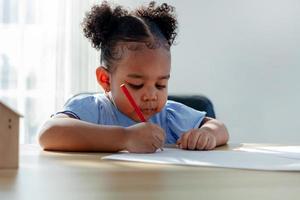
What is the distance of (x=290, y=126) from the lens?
251cm

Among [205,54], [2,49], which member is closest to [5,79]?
[2,49]

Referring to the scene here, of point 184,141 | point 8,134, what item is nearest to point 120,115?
point 184,141

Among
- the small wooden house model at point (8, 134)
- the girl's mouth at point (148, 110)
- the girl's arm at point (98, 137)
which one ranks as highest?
the small wooden house model at point (8, 134)

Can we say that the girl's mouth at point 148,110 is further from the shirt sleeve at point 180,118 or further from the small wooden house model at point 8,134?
the small wooden house model at point 8,134

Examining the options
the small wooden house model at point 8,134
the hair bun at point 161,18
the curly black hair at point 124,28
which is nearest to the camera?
the small wooden house model at point 8,134

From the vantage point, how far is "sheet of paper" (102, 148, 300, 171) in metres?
0.70

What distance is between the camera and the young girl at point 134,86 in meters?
1.06

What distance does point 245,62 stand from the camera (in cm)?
250

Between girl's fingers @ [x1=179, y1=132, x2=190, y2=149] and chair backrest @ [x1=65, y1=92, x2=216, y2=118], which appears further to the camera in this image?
chair backrest @ [x1=65, y1=92, x2=216, y2=118]

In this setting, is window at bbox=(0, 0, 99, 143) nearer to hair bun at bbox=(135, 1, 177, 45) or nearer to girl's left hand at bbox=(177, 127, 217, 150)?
hair bun at bbox=(135, 1, 177, 45)

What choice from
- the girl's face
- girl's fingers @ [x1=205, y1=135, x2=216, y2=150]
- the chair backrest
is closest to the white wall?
the chair backrest

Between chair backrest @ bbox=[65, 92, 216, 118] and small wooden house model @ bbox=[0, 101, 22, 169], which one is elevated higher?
small wooden house model @ bbox=[0, 101, 22, 169]

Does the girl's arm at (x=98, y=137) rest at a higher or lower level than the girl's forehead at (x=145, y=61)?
lower

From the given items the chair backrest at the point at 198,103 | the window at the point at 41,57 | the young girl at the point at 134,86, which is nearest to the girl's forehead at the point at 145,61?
the young girl at the point at 134,86
